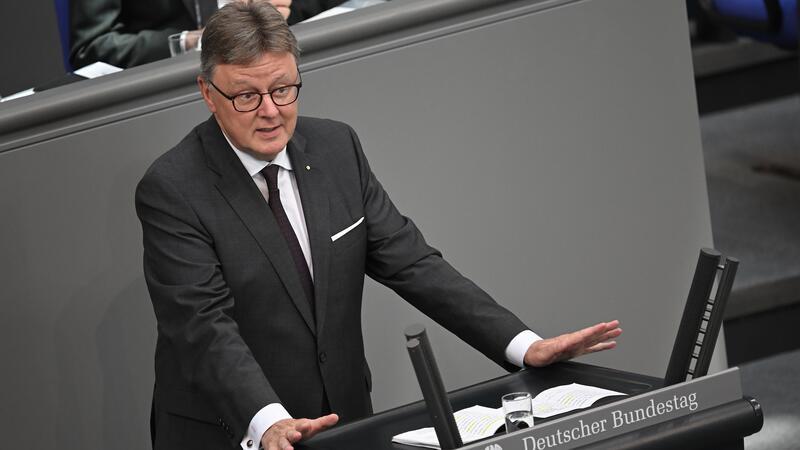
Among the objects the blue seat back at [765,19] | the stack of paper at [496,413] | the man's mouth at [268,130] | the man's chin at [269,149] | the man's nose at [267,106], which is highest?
the man's nose at [267,106]

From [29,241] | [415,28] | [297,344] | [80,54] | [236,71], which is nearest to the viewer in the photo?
[236,71]

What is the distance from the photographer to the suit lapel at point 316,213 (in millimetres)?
2424

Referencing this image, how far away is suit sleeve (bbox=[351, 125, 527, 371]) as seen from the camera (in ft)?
8.02

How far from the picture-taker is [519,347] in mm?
2363

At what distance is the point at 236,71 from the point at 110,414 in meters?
1.11

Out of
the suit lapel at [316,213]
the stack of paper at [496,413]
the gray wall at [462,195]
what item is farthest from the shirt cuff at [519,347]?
the gray wall at [462,195]

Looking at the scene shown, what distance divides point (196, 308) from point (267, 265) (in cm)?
19

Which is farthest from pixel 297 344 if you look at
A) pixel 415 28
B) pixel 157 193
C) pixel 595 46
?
pixel 595 46

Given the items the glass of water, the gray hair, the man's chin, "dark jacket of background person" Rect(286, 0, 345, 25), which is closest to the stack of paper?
the glass of water

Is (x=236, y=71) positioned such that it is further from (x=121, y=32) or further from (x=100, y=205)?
(x=121, y=32)

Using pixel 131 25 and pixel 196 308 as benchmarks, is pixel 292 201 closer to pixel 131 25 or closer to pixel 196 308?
pixel 196 308

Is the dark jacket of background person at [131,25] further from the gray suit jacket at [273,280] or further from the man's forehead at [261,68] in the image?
the man's forehead at [261,68]

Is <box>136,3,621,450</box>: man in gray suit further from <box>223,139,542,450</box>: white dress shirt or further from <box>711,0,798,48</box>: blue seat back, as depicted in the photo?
<box>711,0,798,48</box>: blue seat back

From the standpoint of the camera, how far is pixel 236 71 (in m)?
2.29
